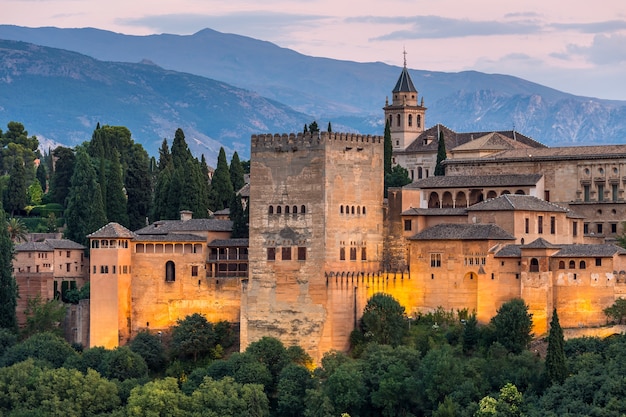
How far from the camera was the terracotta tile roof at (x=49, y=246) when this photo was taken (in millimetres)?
73375

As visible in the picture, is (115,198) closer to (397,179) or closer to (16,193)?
(16,193)

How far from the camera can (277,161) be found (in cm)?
6238

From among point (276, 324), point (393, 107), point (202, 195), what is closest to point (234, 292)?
point (276, 324)

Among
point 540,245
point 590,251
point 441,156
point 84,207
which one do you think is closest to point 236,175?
point 84,207

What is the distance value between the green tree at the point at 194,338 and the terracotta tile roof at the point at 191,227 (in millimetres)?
4583

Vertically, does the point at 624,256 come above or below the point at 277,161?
below

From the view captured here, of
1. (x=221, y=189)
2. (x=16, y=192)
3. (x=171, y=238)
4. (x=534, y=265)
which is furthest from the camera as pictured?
(x=16, y=192)

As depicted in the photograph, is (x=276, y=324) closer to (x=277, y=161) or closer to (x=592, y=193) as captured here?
(x=277, y=161)

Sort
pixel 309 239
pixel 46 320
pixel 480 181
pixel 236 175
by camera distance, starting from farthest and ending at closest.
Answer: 1. pixel 236 175
2. pixel 46 320
3. pixel 480 181
4. pixel 309 239

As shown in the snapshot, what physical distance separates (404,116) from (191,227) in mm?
28249

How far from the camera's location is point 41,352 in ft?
213

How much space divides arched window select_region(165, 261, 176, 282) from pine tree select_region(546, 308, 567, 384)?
59.4 ft

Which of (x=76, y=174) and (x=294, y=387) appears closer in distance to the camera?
(x=294, y=387)

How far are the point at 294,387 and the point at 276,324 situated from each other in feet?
13.3
